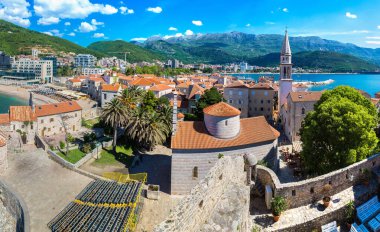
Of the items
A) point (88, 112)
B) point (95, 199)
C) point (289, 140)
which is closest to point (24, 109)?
point (88, 112)

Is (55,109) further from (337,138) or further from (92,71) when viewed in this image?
(92,71)

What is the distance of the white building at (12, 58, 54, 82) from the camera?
136 meters

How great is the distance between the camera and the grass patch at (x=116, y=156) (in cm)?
3110

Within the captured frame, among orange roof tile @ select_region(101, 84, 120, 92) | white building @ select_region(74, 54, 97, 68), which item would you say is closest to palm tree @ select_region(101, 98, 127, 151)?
orange roof tile @ select_region(101, 84, 120, 92)

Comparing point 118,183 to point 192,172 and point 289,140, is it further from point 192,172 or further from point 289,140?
point 289,140

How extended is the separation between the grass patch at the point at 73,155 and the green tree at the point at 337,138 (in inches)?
853

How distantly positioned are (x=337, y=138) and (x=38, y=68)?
142 meters

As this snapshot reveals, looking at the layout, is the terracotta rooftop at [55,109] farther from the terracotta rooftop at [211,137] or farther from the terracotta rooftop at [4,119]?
the terracotta rooftop at [211,137]

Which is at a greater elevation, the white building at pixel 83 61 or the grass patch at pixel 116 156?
the white building at pixel 83 61

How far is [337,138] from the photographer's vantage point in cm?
1950

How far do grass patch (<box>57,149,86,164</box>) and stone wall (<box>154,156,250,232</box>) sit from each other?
78.5 ft

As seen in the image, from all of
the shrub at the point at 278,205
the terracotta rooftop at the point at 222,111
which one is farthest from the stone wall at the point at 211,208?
the terracotta rooftop at the point at 222,111

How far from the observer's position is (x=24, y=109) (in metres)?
37.5

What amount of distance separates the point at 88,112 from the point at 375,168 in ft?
144
